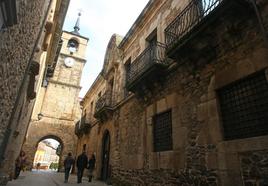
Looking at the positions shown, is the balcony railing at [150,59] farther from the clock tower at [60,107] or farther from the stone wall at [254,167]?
the clock tower at [60,107]

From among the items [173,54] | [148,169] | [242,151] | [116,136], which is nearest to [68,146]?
[116,136]

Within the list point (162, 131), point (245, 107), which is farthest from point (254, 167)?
point (162, 131)

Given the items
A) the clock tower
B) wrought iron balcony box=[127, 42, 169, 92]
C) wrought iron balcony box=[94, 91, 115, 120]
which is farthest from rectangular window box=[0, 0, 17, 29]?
the clock tower

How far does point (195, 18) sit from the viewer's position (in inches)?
232

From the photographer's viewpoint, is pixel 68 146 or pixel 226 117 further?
pixel 68 146

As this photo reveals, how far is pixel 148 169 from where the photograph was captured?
6891 mm

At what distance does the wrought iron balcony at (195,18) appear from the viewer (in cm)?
430

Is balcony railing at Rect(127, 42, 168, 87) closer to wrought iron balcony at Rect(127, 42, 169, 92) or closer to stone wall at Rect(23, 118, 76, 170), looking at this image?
wrought iron balcony at Rect(127, 42, 169, 92)

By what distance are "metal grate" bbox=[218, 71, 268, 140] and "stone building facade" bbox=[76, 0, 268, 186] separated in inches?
0.7

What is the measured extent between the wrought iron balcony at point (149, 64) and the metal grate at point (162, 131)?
1422 millimetres

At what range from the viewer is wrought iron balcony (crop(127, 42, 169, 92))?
6797 millimetres

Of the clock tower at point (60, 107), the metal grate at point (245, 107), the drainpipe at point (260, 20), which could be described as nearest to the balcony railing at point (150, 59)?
the metal grate at point (245, 107)

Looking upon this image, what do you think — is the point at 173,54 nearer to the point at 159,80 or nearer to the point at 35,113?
the point at 159,80

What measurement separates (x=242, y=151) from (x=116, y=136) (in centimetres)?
721
